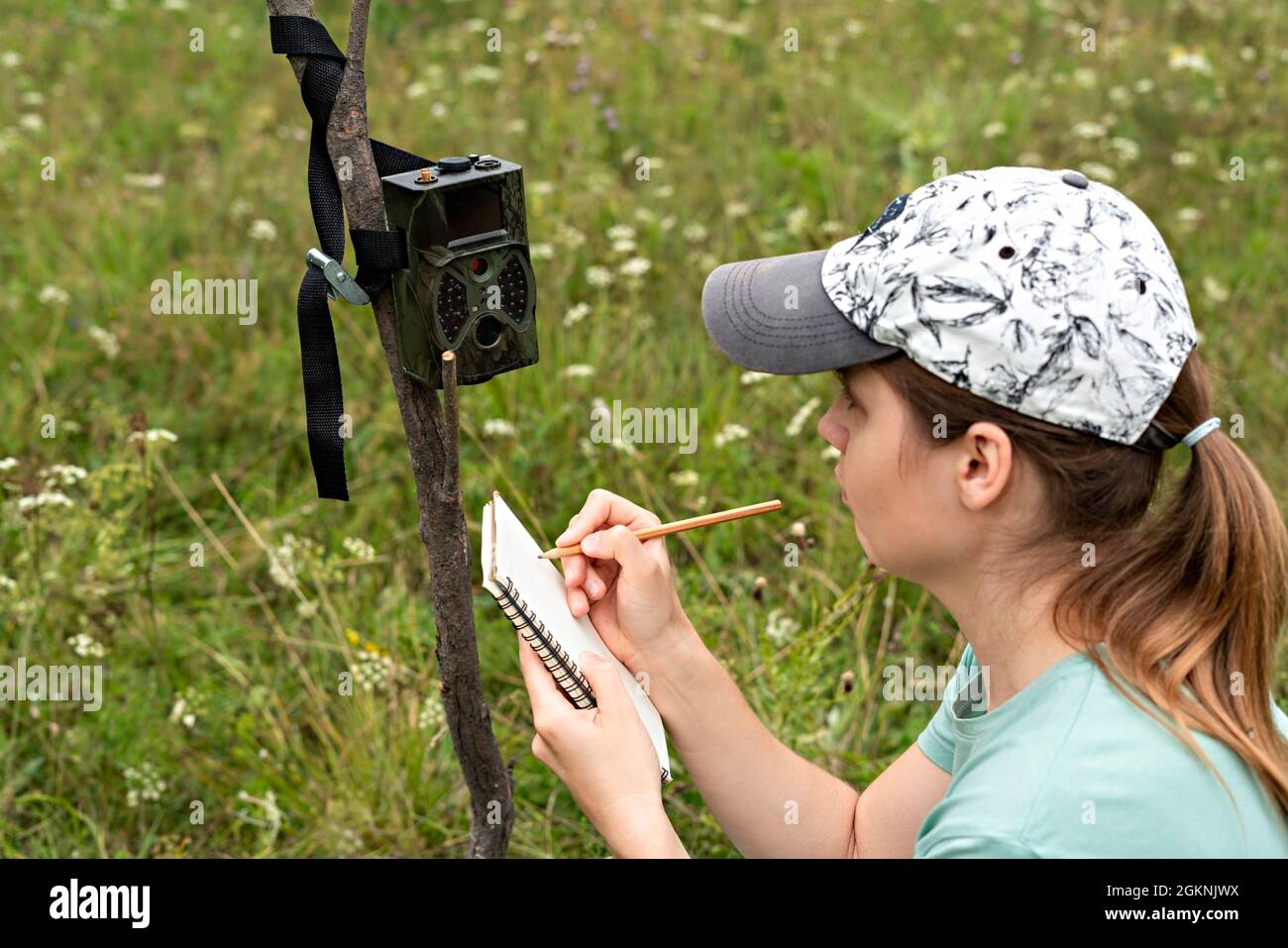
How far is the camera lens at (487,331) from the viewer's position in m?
1.37

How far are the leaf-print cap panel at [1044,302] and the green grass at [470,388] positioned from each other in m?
0.92

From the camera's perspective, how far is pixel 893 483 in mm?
1360

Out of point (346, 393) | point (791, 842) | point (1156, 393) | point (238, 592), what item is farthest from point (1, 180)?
point (1156, 393)

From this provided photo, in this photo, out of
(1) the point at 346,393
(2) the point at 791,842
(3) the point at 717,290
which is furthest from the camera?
(1) the point at 346,393

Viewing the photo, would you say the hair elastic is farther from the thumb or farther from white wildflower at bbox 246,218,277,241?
white wildflower at bbox 246,218,277,241

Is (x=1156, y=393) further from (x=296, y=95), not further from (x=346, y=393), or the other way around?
(x=296, y=95)

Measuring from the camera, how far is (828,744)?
237 cm

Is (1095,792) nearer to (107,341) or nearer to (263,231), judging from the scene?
(107,341)

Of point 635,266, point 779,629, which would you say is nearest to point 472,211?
point 779,629

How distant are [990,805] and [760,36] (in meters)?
4.17

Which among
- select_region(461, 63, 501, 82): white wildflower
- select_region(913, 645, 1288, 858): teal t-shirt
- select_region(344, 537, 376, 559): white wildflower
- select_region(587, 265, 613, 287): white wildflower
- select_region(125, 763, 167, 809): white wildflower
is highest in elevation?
select_region(461, 63, 501, 82): white wildflower

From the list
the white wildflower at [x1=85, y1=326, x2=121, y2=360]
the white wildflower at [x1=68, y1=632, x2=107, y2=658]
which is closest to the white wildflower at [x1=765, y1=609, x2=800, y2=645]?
the white wildflower at [x1=68, y1=632, x2=107, y2=658]

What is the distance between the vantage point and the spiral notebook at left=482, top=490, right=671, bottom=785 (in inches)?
52.0

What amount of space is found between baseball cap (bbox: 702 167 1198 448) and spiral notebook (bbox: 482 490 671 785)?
0.44m
